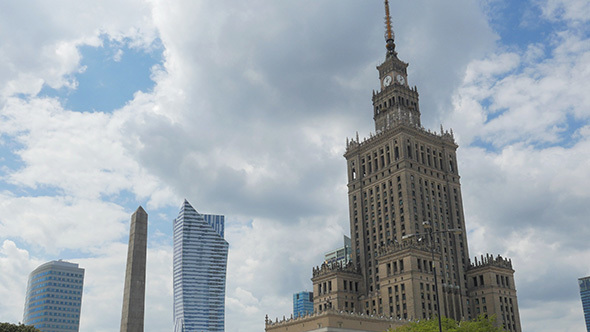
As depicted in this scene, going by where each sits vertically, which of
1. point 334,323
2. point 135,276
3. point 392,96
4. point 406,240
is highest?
point 392,96

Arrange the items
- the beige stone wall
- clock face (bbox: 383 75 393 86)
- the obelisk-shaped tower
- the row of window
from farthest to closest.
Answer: clock face (bbox: 383 75 393 86)
the row of window
the beige stone wall
the obelisk-shaped tower

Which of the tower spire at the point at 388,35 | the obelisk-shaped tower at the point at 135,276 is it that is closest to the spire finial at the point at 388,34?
the tower spire at the point at 388,35

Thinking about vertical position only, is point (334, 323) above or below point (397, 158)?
below

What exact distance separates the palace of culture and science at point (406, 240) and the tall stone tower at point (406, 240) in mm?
252

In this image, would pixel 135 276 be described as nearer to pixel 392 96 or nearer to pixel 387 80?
pixel 392 96

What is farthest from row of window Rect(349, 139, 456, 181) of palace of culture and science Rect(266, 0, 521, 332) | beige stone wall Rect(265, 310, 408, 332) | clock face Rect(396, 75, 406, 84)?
beige stone wall Rect(265, 310, 408, 332)

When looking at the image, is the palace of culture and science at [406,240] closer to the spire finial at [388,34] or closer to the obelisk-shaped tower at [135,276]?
the spire finial at [388,34]

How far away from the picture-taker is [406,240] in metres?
129

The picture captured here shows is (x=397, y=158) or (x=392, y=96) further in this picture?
(x=392, y=96)

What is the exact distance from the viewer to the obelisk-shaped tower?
72062 mm

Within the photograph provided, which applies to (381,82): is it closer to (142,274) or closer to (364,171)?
(364,171)

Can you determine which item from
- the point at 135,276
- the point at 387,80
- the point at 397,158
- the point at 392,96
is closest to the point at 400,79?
the point at 387,80

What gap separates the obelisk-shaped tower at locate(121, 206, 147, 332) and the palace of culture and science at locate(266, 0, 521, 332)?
48632 millimetres

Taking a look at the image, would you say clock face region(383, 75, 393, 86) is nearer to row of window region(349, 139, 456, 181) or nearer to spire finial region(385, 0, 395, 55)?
spire finial region(385, 0, 395, 55)
